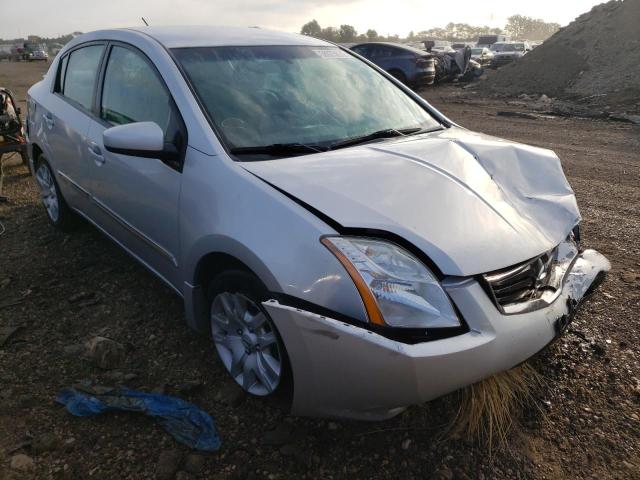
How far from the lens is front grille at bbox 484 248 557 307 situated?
1.86 m

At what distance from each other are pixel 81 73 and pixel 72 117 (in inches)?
14.7

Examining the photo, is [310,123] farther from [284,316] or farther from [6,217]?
[6,217]

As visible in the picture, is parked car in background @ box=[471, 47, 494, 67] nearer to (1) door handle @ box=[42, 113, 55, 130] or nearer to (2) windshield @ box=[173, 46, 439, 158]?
(2) windshield @ box=[173, 46, 439, 158]

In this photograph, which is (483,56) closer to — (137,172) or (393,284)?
A: (137,172)

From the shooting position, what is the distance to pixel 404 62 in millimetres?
15164

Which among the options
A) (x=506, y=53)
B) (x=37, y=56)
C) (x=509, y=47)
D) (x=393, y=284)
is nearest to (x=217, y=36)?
(x=393, y=284)

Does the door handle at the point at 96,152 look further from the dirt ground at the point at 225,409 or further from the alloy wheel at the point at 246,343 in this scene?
the alloy wheel at the point at 246,343

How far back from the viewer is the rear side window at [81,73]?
3409 mm

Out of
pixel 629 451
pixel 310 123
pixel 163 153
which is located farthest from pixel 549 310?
pixel 163 153

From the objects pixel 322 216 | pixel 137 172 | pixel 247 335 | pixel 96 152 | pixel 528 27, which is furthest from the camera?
pixel 528 27

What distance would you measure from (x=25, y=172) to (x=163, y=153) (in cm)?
499

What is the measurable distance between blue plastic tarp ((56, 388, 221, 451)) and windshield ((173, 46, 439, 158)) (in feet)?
3.93

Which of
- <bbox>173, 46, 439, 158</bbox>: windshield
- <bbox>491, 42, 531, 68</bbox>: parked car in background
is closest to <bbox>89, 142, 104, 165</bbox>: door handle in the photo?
<bbox>173, 46, 439, 158</bbox>: windshield

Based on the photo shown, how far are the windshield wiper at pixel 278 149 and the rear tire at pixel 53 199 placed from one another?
233 centimetres
